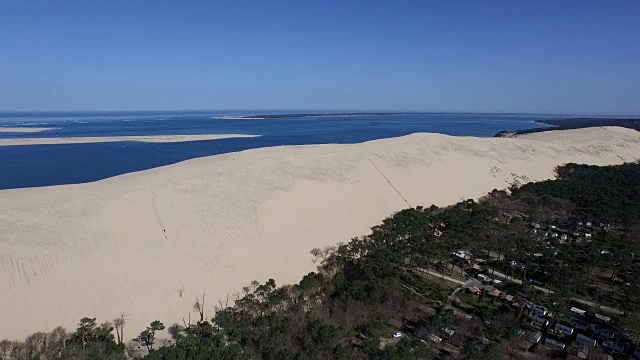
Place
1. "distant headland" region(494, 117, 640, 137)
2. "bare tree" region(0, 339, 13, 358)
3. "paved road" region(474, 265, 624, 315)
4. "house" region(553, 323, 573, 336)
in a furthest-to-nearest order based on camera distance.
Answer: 1. "distant headland" region(494, 117, 640, 137)
2. "paved road" region(474, 265, 624, 315)
3. "house" region(553, 323, 573, 336)
4. "bare tree" region(0, 339, 13, 358)

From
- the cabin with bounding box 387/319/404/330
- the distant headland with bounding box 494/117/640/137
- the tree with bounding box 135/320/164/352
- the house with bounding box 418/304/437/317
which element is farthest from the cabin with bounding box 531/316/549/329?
the distant headland with bounding box 494/117/640/137

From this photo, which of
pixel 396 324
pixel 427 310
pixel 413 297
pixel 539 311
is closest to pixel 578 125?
pixel 539 311

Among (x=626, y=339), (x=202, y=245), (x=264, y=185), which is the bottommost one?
(x=626, y=339)

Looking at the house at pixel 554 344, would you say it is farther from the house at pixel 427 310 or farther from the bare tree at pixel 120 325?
the bare tree at pixel 120 325

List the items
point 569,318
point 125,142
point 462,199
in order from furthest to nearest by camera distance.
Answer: point 125,142 → point 462,199 → point 569,318

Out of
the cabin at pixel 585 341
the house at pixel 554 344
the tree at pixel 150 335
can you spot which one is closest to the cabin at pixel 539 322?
the house at pixel 554 344

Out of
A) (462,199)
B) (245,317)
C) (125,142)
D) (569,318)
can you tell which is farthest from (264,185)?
(125,142)

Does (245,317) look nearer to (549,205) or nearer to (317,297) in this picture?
(317,297)

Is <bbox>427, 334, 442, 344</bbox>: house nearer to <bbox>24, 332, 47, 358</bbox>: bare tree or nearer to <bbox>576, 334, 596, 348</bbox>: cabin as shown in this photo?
<bbox>576, 334, 596, 348</bbox>: cabin
